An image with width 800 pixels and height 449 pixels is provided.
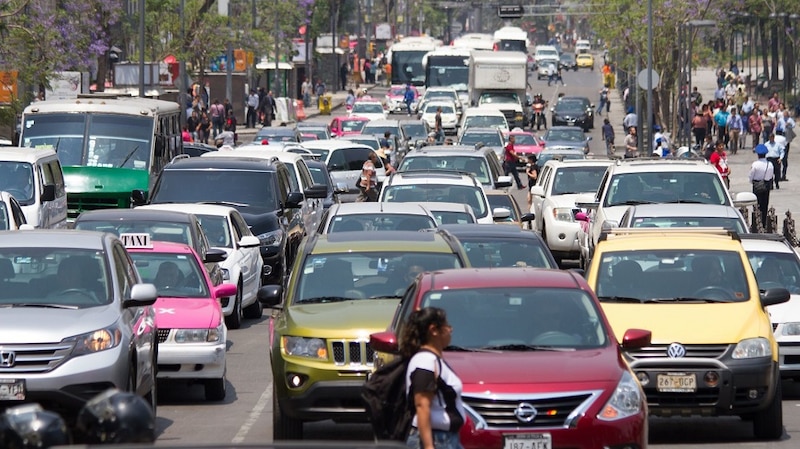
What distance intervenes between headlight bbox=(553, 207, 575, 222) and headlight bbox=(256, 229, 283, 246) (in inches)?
204

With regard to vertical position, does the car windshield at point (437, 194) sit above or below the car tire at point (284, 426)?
above

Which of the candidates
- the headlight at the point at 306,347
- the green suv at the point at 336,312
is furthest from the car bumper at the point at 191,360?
the headlight at the point at 306,347

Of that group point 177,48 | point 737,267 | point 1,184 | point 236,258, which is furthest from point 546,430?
point 177,48

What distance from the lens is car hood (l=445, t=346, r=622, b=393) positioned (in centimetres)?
1025

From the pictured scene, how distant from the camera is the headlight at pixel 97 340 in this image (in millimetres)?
12039

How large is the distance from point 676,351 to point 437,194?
40.1 ft

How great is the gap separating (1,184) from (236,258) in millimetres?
4640

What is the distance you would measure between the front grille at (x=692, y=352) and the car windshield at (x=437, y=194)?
11.8 m

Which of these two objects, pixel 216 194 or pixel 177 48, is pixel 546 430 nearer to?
pixel 216 194

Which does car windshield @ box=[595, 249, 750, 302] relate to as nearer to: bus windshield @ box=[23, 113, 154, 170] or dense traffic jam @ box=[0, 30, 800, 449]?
dense traffic jam @ box=[0, 30, 800, 449]

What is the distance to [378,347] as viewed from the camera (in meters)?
10.3

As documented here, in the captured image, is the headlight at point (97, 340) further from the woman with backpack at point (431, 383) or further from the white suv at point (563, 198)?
the white suv at point (563, 198)

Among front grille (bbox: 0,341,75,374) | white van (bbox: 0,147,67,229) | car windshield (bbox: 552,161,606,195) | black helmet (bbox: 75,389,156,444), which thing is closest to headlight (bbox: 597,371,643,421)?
front grille (bbox: 0,341,75,374)

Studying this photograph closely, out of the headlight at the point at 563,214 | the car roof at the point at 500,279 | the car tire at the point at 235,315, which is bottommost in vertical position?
the car tire at the point at 235,315
